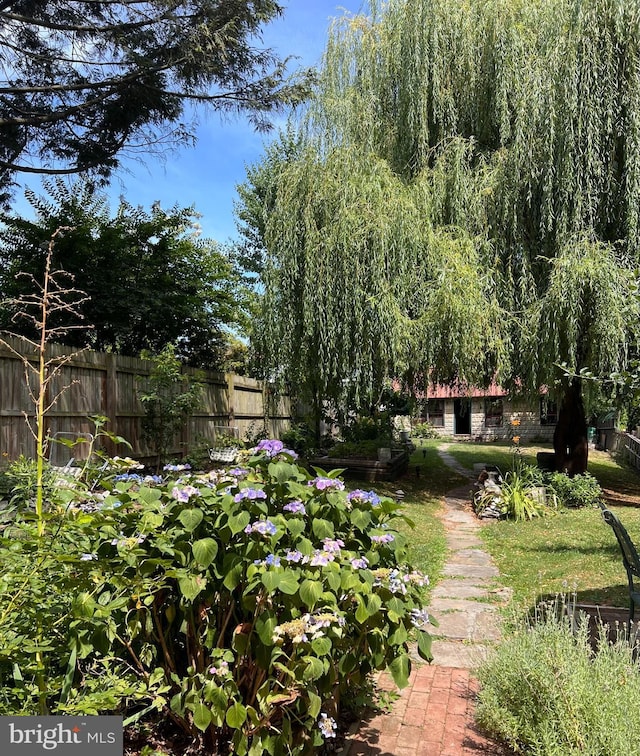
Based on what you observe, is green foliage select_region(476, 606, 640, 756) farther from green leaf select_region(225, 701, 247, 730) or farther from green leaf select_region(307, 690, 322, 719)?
green leaf select_region(225, 701, 247, 730)

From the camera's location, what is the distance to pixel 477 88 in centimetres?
907

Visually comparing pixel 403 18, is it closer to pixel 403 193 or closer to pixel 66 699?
→ pixel 403 193

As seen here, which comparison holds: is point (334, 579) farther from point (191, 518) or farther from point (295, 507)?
point (191, 518)

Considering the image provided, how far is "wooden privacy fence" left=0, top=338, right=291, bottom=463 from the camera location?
580 cm

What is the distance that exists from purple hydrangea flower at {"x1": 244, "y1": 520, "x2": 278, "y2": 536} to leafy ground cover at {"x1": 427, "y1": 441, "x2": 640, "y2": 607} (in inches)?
70.1

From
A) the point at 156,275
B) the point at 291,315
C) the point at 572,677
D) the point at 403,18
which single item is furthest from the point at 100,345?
the point at 572,677

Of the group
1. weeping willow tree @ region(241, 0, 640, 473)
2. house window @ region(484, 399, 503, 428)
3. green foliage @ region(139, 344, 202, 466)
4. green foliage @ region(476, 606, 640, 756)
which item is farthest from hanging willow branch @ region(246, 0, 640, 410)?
house window @ region(484, 399, 503, 428)

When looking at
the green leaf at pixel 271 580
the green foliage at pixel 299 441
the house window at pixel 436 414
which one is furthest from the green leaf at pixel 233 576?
the house window at pixel 436 414

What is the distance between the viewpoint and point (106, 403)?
25.0 ft

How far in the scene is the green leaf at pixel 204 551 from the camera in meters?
1.86

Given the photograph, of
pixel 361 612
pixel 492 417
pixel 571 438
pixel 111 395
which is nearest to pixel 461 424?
pixel 492 417

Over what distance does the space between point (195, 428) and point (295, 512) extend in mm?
8577

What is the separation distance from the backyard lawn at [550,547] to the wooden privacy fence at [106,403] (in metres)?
3.39

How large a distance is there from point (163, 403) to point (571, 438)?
6.85 metres
